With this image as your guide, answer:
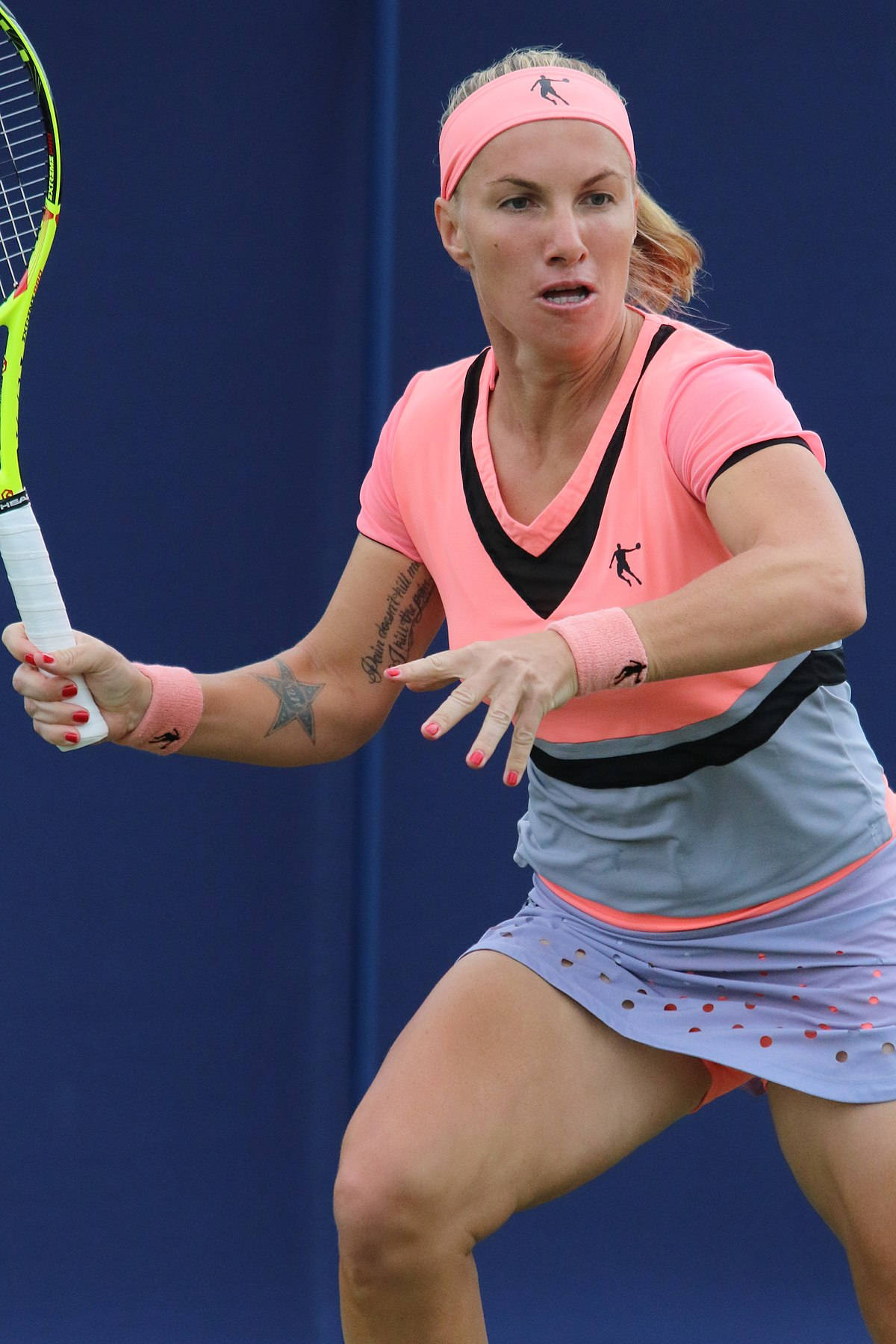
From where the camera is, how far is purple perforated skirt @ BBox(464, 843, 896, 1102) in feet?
5.79

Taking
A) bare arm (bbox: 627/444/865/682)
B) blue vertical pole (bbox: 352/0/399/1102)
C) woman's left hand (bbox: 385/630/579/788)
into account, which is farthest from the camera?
blue vertical pole (bbox: 352/0/399/1102)

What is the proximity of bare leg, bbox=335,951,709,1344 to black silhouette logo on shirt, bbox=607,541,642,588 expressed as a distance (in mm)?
457

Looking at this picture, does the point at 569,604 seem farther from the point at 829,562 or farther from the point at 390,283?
the point at 390,283

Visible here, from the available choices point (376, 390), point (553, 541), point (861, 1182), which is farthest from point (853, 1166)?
point (376, 390)

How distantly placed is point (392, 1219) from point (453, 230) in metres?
1.12

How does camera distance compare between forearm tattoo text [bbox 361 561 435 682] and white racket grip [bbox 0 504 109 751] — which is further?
forearm tattoo text [bbox 361 561 435 682]

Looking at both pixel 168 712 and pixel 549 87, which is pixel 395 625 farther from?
pixel 549 87

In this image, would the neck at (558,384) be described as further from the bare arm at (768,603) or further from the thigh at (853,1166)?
the thigh at (853,1166)

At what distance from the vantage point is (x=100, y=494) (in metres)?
2.78

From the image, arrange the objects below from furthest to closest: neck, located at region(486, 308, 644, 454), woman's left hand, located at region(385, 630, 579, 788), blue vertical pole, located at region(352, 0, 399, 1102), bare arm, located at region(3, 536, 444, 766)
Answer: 1. blue vertical pole, located at region(352, 0, 399, 1102)
2. bare arm, located at region(3, 536, 444, 766)
3. neck, located at region(486, 308, 644, 454)
4. woman's left hand, located at region(385, 630, 579, 788)

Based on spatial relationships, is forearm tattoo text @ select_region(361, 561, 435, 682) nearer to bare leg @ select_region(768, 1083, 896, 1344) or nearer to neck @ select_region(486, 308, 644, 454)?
neck @ select_region(486, 308, 644, 454)

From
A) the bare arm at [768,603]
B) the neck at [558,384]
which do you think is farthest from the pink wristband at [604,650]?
the neck at [558,384]

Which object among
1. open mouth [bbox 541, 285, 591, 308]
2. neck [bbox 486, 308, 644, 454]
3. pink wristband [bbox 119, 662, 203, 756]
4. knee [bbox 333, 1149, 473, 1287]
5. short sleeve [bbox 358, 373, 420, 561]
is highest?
open mouth [bbox 541, 285, 591, 308]

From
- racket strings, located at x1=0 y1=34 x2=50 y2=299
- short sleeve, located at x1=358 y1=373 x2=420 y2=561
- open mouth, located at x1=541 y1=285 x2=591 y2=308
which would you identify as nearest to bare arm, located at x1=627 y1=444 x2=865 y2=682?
open mouth, located at x1=541 y1=285 x2=591 y2=308
